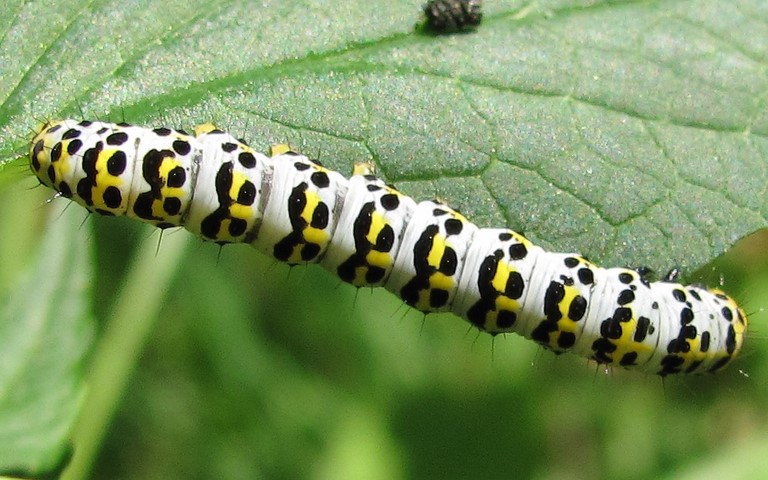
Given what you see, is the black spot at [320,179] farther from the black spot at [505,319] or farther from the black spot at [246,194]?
the black spot at [505,319]

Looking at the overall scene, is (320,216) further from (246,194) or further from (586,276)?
(586,276)

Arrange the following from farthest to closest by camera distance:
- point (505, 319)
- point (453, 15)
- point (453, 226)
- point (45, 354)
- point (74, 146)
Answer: point (45, 354)
point (505, 319)
point (453, 226)
point (453, 15)
point (74, 146)

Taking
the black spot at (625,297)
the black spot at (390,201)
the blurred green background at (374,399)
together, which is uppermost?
the black spot at (390,201)

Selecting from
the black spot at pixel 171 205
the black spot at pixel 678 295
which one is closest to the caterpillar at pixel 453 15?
the black spot at pixel 171 205

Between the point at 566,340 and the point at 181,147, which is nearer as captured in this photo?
the point at 181,147

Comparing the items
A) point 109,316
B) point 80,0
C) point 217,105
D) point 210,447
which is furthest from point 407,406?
point 80,0

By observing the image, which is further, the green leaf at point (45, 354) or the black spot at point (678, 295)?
the black spot at point (678, 295)

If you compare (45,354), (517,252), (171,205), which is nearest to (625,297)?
(517,252)

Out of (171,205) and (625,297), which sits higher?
(171,205)
